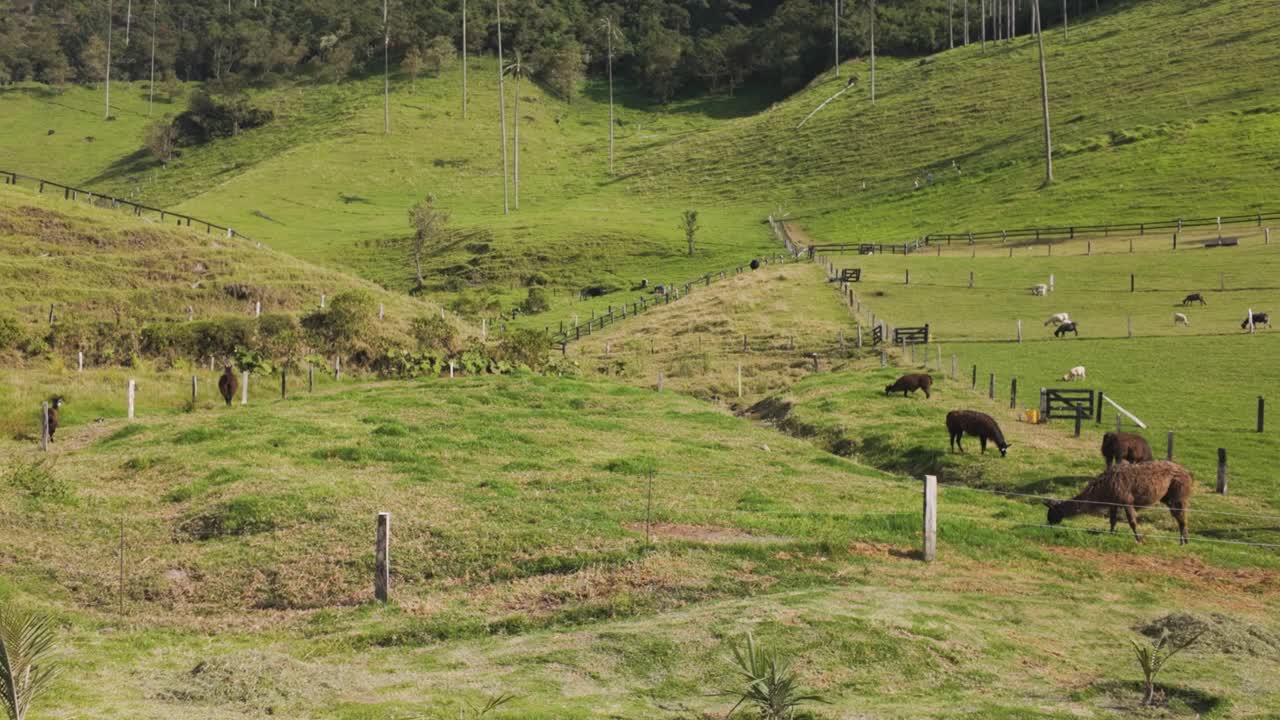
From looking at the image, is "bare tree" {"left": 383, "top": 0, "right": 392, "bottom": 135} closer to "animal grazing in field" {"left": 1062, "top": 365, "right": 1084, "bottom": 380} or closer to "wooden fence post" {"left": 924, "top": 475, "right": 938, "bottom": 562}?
"animal grazing in field" {"left": 1062, "top": 365, "right": 1084, "bottom": 380}

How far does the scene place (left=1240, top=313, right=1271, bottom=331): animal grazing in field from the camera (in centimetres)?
5250

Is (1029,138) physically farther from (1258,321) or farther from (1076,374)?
(1076,374)

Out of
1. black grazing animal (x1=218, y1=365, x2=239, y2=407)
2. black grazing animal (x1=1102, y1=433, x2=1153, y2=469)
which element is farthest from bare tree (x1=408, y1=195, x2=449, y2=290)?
black grazing animal (x1=1102, y1=433, x2=1153, y2=469)

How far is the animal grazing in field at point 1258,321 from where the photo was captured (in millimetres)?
52500

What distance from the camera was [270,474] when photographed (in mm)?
24750

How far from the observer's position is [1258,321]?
2094 inches

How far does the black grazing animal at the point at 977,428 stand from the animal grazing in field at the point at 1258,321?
2639 cm

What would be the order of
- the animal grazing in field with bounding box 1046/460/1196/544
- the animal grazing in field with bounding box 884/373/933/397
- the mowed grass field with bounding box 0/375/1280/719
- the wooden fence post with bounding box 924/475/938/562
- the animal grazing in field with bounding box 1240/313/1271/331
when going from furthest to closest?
the animal grazing in field with bounding box 1240/313/1271/331 < the animal grazing in field with bounding box 884/373/933/397 < the animal grazing in field with bounding box 1046/460/1196/544 < the wooden fence post with bounding box 924/475/938/562 < the mowed grass field with bounding box 0/375/1280/719

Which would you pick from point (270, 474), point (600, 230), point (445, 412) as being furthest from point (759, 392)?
point (600, 230)

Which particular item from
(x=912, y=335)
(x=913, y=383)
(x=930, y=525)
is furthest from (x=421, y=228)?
(x=930, y=525)

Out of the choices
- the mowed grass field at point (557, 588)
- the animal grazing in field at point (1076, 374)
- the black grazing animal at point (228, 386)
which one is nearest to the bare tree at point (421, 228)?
the black grazing animal at point (228, 386)

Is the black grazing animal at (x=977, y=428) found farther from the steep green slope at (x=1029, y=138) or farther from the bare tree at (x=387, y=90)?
the bare tree at (x=387, y=90)

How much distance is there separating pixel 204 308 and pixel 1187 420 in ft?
144

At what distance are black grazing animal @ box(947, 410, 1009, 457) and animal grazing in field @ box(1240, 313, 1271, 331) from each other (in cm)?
2639
